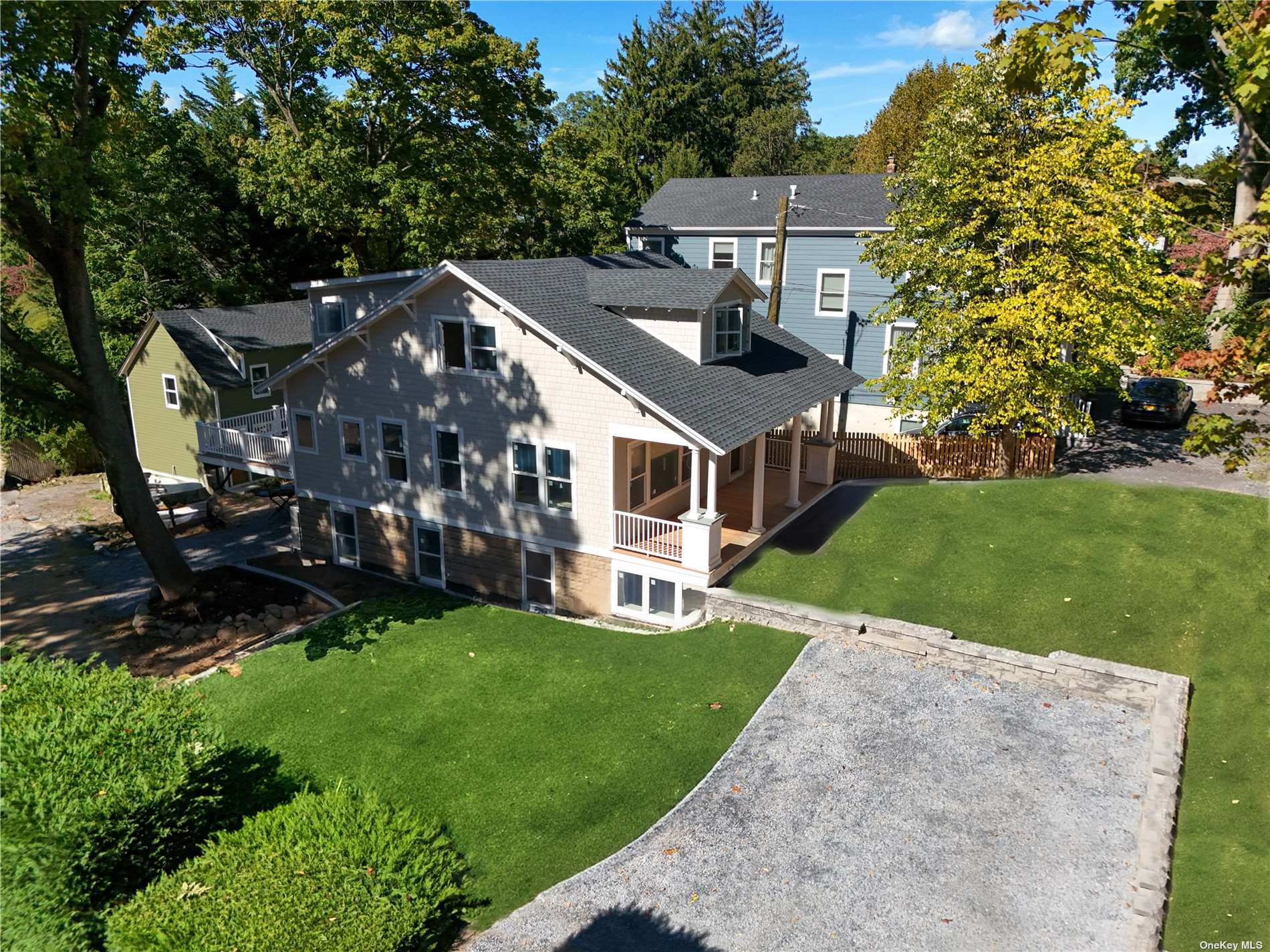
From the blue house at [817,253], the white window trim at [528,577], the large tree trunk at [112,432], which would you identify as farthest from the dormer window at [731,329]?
the large tree trunk at [112,432]

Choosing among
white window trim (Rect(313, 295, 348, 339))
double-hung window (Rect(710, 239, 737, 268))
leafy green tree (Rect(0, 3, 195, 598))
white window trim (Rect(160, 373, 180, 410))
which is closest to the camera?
leafy green tree (Rect(0, 3, 195, 598))

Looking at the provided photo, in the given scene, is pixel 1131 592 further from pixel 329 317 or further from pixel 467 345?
pixel 329 317

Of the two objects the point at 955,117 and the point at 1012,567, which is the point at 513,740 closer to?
the point at 1012,567

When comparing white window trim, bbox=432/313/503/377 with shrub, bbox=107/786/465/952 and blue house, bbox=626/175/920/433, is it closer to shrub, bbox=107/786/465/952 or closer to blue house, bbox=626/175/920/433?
shrub, bbox=107/786/465/952

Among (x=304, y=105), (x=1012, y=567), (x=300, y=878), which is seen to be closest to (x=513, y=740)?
(x=300, y=878)

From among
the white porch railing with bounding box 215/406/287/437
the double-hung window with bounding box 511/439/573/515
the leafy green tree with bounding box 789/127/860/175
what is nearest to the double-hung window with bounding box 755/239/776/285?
the double-hung window with bounding box 511/439/573/515
